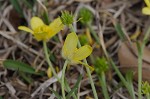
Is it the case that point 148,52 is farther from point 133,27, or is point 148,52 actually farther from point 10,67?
point 10,67

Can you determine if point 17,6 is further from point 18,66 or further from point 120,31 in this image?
point 120,31

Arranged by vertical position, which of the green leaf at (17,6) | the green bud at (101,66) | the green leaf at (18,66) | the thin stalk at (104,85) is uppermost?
the green leaf at (17,6)

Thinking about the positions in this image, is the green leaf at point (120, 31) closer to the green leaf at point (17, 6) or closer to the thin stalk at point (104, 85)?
the thin stalk at point (104, 85)

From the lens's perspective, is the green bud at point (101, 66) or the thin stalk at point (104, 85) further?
the green bud at point (101, 66)

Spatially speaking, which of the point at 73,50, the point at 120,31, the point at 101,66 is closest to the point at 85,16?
the point at 120,31

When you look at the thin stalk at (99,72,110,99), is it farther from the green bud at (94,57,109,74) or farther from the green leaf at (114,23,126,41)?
the green leaf at (114,23,126,41)

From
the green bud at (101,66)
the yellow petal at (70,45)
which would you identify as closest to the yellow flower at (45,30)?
the yellow petal at (70,45)

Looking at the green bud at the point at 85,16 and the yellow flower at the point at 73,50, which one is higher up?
the green bud at the point at 85,16
